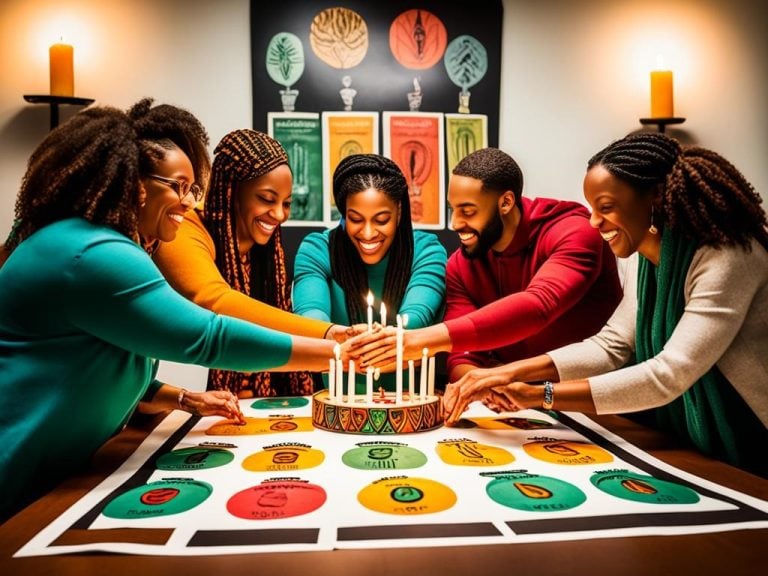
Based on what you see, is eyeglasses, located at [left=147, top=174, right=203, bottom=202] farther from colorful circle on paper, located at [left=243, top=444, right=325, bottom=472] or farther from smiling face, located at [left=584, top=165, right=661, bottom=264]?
smiling face, located at [left=584, top=165, right=661, bottom=264]

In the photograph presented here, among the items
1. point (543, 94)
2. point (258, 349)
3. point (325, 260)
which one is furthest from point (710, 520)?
point (543, 94)

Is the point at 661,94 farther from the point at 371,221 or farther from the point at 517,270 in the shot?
the point at 371,221

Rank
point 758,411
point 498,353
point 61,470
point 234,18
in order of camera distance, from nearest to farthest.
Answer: point 61,470, point 758,411, point 498,353, point 234,18

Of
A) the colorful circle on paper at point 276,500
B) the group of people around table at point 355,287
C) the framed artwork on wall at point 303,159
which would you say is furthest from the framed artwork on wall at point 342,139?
the colorful circle on paper at point 276,500

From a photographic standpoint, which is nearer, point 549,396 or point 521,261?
point 549,396

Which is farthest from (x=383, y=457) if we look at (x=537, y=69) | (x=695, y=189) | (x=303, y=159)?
(x=537, y=69)

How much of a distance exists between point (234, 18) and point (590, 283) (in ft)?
7.38

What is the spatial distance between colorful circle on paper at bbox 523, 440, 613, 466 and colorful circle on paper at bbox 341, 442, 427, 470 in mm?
231

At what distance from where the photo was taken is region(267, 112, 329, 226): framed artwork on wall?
323 centimetres

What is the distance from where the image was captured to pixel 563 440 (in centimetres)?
138

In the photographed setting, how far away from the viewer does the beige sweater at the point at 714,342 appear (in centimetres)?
131

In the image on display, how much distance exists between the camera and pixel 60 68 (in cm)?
292

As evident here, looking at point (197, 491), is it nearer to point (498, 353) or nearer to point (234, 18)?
point (498, 353)

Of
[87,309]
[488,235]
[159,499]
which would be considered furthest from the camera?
[488,235]
